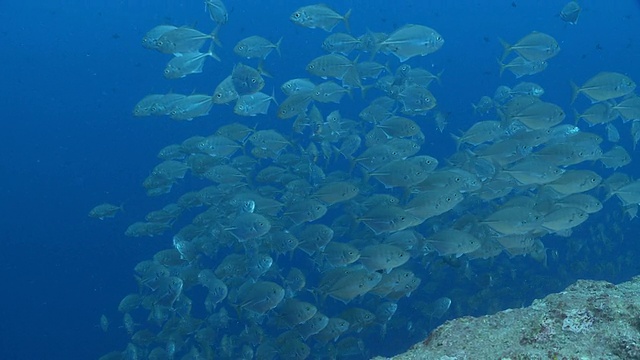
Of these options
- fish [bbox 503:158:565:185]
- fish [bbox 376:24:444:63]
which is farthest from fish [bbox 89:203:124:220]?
fish [bbox 503:158:565:185]

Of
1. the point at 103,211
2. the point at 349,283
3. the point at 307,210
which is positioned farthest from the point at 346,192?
the point at 103,211

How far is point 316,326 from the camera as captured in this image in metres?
6.30

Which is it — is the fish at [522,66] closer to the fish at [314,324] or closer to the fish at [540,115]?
the fish at [540,115]

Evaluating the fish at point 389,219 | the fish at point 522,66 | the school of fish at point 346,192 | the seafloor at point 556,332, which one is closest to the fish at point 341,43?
the school of fish at point 346,192

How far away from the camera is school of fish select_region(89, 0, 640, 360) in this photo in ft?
20.1

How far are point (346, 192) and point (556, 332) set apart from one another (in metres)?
4.02

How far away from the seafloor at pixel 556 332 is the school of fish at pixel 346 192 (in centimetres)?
249

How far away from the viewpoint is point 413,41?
7.34m

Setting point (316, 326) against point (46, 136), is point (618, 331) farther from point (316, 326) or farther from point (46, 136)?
point (46, 136)

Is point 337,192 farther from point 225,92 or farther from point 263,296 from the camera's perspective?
point 225,92

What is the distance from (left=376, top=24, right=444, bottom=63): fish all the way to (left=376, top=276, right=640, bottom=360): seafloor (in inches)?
183

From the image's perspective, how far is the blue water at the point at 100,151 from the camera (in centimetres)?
1349

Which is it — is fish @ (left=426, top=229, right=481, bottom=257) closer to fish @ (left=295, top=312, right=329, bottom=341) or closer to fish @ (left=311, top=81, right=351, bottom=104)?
fish @ (left=295, top=312, right=329, bottom=341)

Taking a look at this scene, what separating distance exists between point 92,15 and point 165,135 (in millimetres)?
8984
